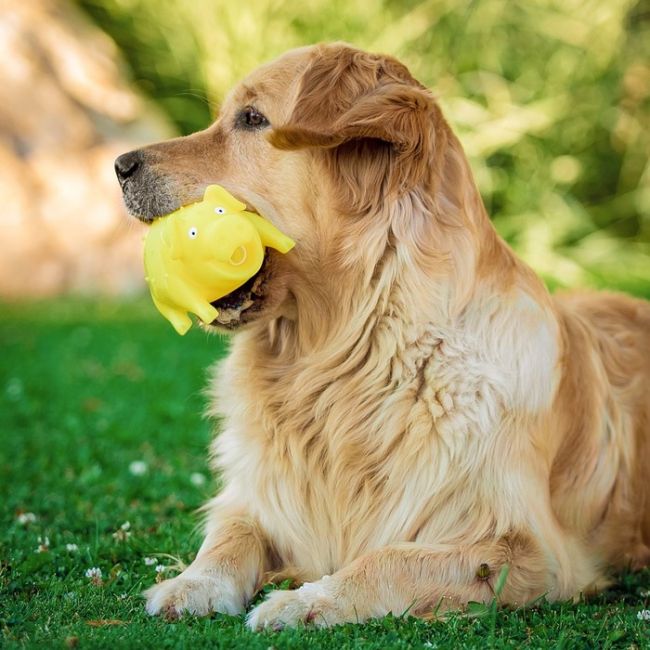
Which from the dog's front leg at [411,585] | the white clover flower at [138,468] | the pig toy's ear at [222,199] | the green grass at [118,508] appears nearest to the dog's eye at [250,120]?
the pig toy's ear at [222,199]

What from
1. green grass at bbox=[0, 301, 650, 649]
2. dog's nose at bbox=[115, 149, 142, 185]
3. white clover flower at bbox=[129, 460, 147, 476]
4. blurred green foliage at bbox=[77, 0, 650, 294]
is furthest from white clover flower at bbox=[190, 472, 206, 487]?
blurred green foliage at bbox=[77, 0, 650, 294]

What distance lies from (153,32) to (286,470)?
11.2 meters

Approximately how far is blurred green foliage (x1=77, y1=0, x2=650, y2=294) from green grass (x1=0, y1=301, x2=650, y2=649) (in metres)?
4.54

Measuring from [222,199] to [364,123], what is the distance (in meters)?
0.54

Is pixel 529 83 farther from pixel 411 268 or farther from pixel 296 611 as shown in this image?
pixel 296 611

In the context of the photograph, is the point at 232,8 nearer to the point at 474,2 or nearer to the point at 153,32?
the point at 153,32

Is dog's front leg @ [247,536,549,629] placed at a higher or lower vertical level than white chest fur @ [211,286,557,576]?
lower

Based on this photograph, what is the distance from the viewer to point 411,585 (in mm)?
3176

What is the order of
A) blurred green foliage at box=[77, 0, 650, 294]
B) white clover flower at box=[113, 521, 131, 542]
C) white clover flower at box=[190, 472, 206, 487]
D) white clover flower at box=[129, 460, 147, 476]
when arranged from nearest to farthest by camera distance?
white clover flower at box=[113, 521, 131, 542] < white clover flower at box=[190, 472, 206, 487] < white clover flower at box=[129, 460, 147, 476] < blurred green foliage at box=[77, 0, 650, 294]

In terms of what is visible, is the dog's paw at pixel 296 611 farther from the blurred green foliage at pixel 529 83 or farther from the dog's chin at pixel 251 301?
the blurred green foliage at pixel 529 83

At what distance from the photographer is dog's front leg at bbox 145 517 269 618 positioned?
3193mm

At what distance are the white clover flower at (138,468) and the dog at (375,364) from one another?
1548 mm

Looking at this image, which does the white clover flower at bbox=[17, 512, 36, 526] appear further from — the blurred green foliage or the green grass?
the blurred green foliage

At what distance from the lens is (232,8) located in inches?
501
